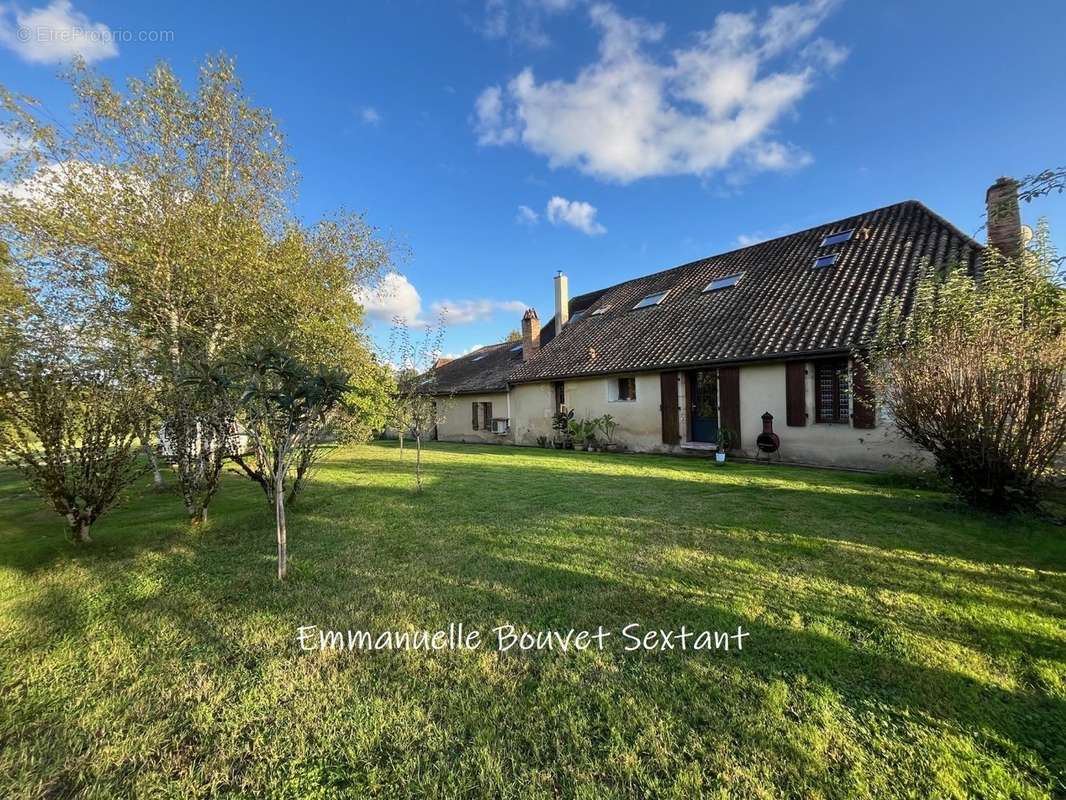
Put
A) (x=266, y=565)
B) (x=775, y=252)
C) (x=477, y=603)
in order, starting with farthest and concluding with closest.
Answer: (x=775, y=252)
(x=266, y=565)
(x=477, y=603)

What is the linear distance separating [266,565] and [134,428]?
2.47 meters

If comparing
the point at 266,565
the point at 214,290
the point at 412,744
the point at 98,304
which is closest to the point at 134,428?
the point at 266,565

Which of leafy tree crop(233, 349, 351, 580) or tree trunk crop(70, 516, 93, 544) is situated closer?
leafy tree crop(233, 349, 351, 580)

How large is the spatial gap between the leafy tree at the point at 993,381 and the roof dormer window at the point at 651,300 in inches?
388

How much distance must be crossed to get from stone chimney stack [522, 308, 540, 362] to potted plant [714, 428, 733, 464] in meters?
9.04

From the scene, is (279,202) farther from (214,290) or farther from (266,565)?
(266,565)

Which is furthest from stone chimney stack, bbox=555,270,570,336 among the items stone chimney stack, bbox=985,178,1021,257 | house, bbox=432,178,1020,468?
stone chimney stack, bbox=985,178,1021,257

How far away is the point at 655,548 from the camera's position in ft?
13.9

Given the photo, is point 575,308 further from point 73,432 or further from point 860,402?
point 73,432

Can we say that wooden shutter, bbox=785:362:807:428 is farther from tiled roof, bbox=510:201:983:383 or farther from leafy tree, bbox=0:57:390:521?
leafy tree, bbox=0:57:390:521

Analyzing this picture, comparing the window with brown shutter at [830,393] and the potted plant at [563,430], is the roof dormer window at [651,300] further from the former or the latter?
the window with brown shutter at [830,393]

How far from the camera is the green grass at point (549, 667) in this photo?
1789 millimetres

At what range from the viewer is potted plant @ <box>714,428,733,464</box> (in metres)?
9.62

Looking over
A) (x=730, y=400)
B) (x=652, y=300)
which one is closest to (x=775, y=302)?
(x=730, y=400)
